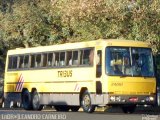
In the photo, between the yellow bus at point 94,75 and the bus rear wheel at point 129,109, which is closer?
the yellow bus at point 94,75

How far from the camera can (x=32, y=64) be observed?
3569 centimetres

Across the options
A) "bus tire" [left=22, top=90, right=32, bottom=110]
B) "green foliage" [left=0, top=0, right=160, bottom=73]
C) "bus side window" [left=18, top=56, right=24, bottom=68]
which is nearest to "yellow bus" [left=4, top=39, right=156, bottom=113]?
"bus tire" [left=22, top=90, right=32, bottom=110]

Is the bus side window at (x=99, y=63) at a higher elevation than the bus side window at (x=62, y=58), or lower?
lower

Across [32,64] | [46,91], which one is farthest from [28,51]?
[46,91]

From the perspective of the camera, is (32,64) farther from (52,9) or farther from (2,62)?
(2,62)

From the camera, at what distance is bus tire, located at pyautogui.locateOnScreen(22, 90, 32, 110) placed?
117ft

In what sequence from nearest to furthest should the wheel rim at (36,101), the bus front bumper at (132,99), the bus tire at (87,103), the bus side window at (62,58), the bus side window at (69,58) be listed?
the bus front bumper at (132,99) < the bus tire at (87,103) < the bus side window at (69,58) < the bus side window at (62,58) < the wheel rim at (36,101)

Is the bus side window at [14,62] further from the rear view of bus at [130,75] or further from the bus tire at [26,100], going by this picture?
the rear view of bus at [130,75]

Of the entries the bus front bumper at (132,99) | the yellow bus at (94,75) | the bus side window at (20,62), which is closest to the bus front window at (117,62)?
the yellow bus at (94,75)

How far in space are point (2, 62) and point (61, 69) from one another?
87.0 ft

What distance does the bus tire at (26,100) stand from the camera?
3572 cm

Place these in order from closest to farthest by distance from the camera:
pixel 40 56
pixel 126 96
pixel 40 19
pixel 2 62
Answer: pixel 126 96 → pixel 40 56 → pixel 40 19 → pixel 2 62

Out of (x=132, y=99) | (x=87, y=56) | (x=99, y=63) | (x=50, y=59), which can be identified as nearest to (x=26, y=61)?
(x=50, y=59)

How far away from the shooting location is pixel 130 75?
29.4 m
